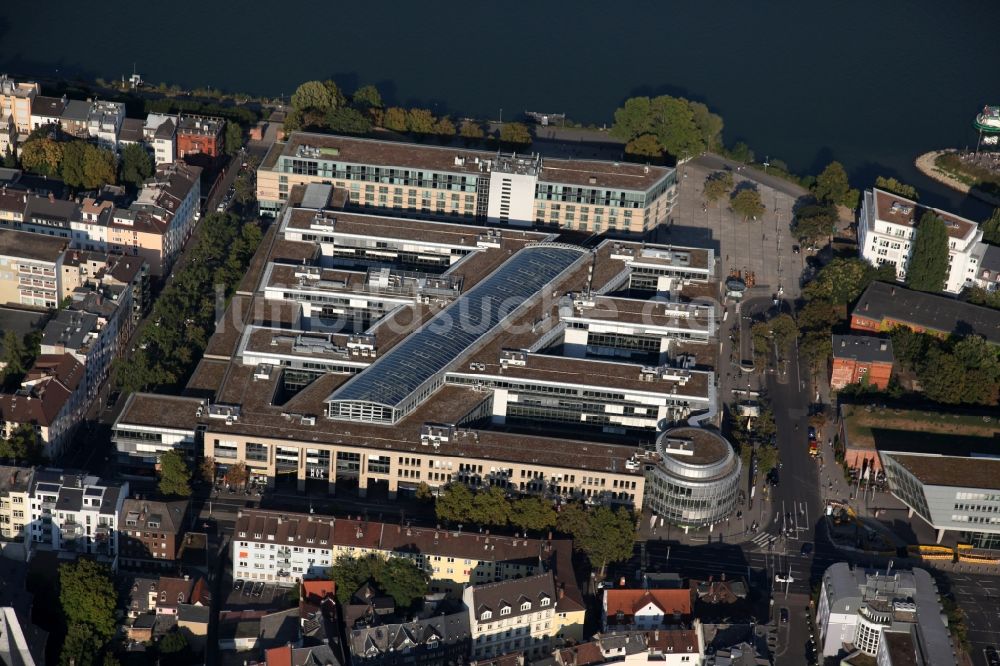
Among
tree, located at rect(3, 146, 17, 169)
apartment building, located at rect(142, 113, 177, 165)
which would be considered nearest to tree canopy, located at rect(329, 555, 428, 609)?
apartment building, located at rect(142, 113, 177, 165)

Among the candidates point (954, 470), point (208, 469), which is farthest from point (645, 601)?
point (208, 469)

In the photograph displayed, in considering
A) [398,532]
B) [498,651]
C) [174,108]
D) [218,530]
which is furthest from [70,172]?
[498,651]

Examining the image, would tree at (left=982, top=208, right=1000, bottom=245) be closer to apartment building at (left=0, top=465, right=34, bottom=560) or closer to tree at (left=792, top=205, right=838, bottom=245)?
tree at (left=792, top=205, right=838, bottom=245)

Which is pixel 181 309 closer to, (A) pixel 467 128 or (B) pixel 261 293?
(B) pixel 261 293

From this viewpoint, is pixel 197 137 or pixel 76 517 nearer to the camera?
pixel 76 517

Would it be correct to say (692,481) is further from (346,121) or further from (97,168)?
(97,168)
